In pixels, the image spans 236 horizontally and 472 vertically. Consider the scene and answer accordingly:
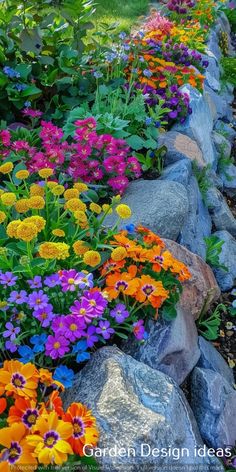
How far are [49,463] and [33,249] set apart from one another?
34.4 inches

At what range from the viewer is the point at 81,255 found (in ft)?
7.05

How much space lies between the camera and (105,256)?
7.43 ft

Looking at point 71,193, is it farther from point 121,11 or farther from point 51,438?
point 121,11

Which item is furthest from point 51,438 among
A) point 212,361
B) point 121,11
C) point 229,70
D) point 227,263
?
point 121,11

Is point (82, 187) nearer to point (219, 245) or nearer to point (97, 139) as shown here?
point (97, 139)

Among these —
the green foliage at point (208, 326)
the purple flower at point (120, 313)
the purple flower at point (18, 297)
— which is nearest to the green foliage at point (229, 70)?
the green foliage at point (208, 326)

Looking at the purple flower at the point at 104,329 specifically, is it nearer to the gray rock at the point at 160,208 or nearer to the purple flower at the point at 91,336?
the purple flower at the point at 91,336

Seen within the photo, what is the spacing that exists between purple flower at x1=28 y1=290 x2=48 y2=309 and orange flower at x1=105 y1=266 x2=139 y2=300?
30 cm

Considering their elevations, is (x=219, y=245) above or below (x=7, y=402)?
below

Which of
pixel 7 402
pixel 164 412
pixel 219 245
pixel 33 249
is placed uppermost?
pixel 33 249

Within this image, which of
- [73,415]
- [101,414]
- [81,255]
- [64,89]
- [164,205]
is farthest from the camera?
[64,89]

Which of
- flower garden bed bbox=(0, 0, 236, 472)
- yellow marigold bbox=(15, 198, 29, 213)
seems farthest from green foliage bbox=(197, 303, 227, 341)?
yellow marigold bbox=(15, 198, 29, 213)

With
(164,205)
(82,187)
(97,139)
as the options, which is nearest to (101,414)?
(82,187)

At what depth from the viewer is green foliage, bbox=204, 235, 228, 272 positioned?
3.20 m
